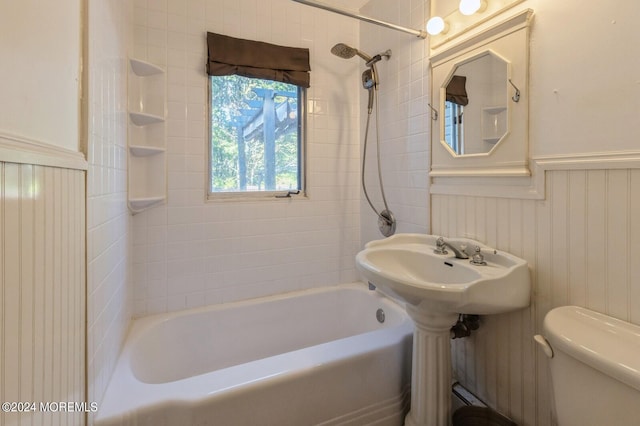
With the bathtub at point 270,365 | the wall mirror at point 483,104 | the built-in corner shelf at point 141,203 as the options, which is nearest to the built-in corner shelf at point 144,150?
the built-in corner shelf at point 141,203

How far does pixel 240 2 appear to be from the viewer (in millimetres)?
1887

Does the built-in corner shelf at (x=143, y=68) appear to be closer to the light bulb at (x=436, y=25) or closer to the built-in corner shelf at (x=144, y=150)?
the built-in corner shelf at (x=144, y=150)

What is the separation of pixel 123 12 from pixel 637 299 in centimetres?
224

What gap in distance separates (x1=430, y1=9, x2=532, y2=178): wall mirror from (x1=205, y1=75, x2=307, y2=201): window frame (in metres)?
0.88

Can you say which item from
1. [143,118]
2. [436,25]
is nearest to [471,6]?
[436,25]

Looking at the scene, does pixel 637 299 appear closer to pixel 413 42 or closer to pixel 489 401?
pixel 489 401

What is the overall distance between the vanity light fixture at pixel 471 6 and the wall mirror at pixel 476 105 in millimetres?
175

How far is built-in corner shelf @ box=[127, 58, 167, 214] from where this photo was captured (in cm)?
158

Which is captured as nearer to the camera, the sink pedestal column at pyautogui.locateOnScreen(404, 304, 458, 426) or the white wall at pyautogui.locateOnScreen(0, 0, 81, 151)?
the white wall at pyautogui.locateOnScreen(0, 0, 81, 151)

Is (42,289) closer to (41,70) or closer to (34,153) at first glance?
(34,153)

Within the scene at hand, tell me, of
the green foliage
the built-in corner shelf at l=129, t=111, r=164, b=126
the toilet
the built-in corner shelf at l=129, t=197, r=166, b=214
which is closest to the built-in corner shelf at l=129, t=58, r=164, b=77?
the built-in corner shelf at l=129, t=111, r=164, b=126

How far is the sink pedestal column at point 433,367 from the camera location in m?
1.25

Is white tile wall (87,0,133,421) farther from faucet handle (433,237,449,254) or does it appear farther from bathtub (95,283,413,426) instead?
faucet handle (433,237,449,254)

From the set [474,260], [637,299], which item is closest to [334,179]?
[474,260]
